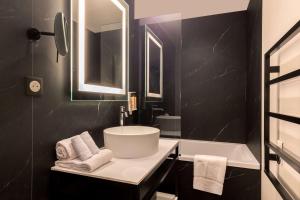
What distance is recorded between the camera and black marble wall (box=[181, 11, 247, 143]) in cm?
252

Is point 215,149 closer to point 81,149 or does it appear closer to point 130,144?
point 130,144

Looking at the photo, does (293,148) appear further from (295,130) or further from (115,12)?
(115,12)

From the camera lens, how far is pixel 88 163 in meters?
1.04

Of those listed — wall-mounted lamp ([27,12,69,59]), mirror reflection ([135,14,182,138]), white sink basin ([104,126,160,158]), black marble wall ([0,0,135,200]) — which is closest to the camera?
black marble wall ([0,0,135,200])

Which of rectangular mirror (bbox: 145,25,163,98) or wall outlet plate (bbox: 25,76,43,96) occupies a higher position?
rectangular mirror (bbox: 145,25,163,98)

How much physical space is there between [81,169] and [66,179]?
0.40ft

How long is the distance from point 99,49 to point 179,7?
1542mm

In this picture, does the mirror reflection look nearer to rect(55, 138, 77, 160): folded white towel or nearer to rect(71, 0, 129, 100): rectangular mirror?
rect(71, 0, 129, 100): rectangular mirror

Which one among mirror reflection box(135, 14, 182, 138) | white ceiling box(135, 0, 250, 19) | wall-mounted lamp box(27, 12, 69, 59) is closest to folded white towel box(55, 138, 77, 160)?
wall-mounted lamp box(27, 12, 69, 59)

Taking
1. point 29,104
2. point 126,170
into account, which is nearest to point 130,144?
point 126,170

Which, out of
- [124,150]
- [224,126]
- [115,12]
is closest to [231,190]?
[224,126]

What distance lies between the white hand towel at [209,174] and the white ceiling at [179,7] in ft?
6.23

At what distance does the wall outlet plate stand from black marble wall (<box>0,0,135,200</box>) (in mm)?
22

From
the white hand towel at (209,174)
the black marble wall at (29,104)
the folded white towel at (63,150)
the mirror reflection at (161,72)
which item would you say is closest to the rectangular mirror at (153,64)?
the mirror reflection at (161,72)
